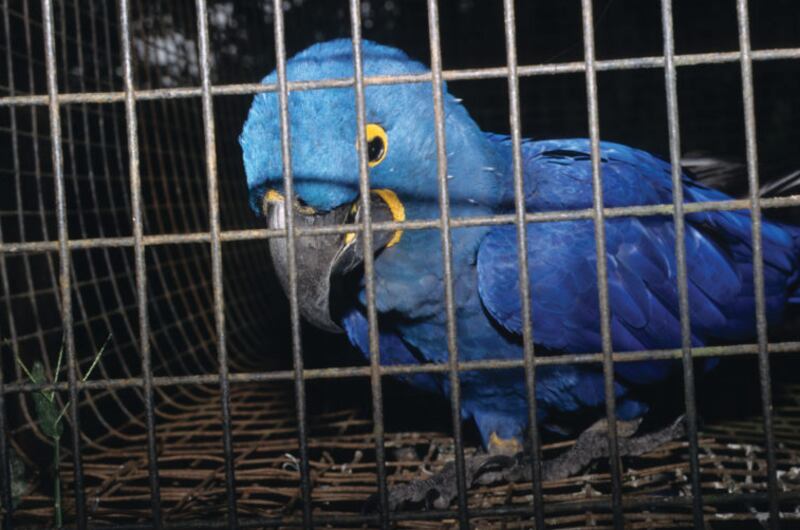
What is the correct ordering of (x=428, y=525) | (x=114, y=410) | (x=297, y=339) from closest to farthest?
(x=297, y=339)
(x=428, y=525)
(x=114, y=410)

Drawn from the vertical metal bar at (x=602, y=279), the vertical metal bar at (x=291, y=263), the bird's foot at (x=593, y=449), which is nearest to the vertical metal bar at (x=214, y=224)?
the vertical metal bar at (x=291, y=263)

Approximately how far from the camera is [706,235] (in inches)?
80.8

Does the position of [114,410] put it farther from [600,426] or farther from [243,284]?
[600,426]

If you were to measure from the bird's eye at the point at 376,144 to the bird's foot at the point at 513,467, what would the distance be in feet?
2.56

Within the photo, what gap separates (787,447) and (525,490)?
73 centimetres

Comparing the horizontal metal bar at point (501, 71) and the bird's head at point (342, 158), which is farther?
the bird's head at point (342, 158)

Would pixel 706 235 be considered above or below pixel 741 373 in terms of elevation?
above

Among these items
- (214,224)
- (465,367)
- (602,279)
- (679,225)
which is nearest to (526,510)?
(465,367)

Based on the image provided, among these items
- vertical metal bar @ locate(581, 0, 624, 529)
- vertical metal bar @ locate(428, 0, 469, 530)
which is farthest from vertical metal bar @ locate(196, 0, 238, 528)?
vertical metal bar @ locate(581, 0, 624, 529)

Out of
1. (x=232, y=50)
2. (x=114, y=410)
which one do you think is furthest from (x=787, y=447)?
(x=232, y=50)

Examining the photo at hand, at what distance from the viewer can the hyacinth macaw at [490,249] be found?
1.68 meters

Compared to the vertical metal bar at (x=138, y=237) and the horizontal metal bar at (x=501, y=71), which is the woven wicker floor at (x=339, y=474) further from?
the horizontal metal bar at (x=501, y=71)

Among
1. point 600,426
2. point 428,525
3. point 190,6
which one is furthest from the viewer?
point 190,6

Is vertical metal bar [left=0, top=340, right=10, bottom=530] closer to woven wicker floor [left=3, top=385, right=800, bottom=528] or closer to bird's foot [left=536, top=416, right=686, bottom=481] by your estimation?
woven wicker floor [left=3, top=385, right=800, bottom=528]
